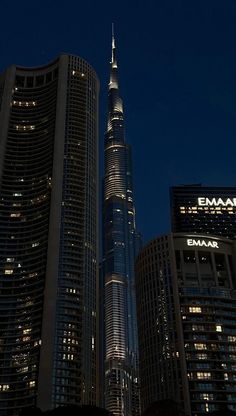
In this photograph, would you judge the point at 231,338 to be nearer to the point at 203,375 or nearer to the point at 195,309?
the point at 195,309

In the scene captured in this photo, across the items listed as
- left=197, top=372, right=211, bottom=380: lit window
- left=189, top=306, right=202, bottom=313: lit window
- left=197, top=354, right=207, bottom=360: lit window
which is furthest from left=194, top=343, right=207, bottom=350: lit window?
left=189, top=306, right=202, bottom=313: lit window

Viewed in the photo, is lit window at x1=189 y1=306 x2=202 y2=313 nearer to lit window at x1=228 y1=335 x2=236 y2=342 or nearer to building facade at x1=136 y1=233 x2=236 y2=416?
building facade at x1=136 y1=233 x2=236 y2=416

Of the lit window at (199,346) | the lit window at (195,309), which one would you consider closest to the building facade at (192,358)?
the lit window at (195,309)

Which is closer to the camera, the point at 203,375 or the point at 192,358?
the point at 203,375

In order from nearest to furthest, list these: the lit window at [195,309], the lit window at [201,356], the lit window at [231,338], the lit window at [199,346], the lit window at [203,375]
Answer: the lit window at [203,375], the lit window at [201,356], the lit window at [199,346], the lit window at [231,338], the lit window at [195,309]

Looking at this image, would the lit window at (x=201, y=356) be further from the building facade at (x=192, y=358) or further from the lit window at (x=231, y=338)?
the lit window at (x=231, y=338)

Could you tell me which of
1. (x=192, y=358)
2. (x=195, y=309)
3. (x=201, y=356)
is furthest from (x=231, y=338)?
(x=192, y=358)

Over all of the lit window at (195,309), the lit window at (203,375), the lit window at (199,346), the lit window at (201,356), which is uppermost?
the lit window at (195,309)

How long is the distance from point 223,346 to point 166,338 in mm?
20515

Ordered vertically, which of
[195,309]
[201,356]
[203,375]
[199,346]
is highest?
[195,309]

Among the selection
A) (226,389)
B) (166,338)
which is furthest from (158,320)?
(226,389)

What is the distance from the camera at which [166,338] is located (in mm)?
192875

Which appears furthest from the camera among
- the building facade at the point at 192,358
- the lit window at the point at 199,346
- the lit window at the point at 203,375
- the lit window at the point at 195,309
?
the lit window at the point at 195,309

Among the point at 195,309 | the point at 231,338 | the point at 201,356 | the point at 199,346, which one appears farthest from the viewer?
the point at 195,309
